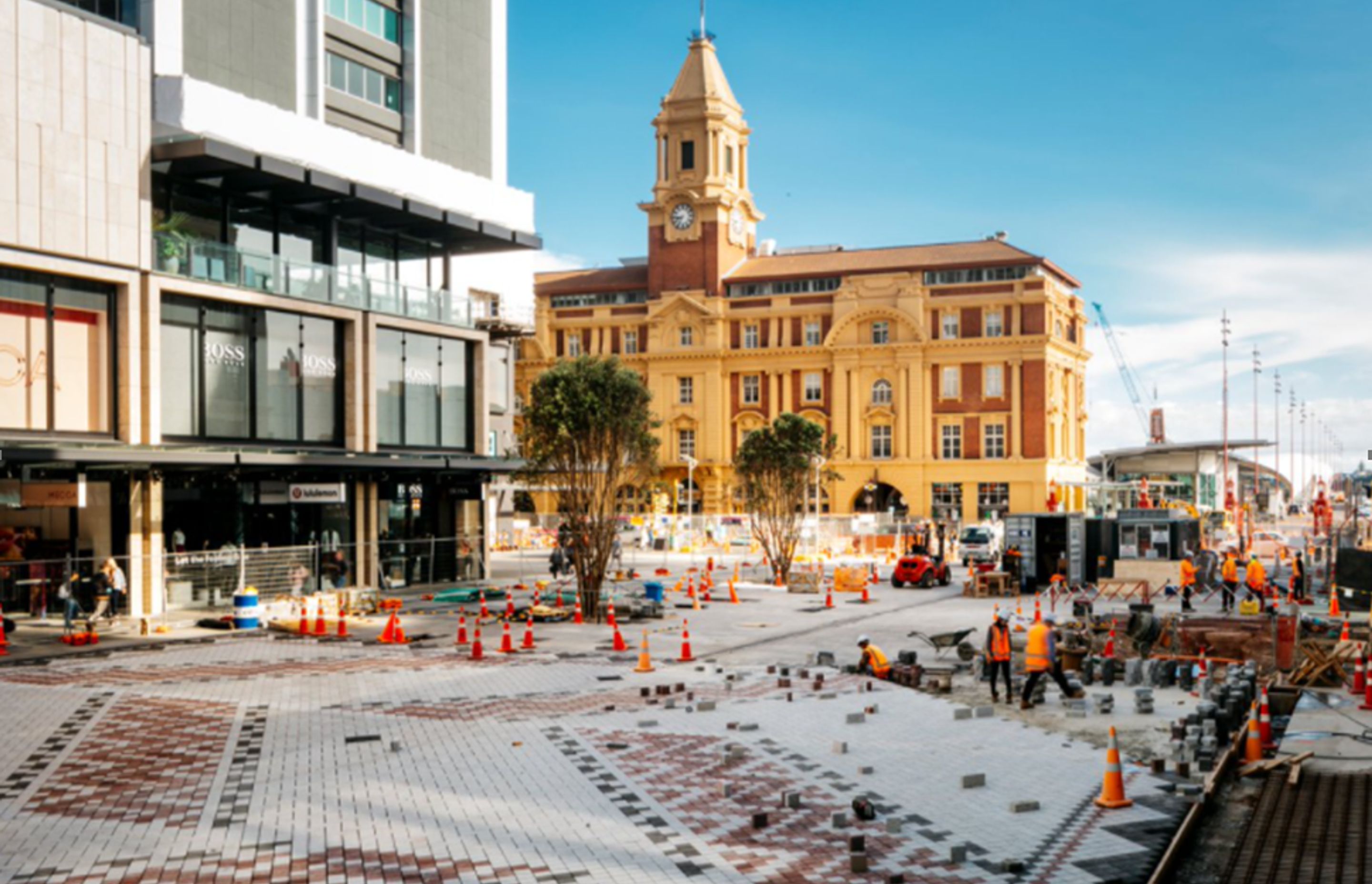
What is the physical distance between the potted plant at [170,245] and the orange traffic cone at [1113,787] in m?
28.0

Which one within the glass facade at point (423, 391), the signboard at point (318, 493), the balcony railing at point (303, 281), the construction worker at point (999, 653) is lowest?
the construction worker at point (999, 653)

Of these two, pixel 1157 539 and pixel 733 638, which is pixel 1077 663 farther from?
pixel 1157 539

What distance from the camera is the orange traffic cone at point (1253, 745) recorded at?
50.8 ft

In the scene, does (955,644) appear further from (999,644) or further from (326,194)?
(326,194)

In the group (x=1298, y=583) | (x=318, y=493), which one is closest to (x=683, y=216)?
(x=318, y=493)

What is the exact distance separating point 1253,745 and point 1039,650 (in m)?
3.85

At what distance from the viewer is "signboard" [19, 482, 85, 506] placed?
2973 centimetres

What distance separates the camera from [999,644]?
65.0 feet

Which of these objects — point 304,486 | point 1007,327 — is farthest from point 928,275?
point 304,486

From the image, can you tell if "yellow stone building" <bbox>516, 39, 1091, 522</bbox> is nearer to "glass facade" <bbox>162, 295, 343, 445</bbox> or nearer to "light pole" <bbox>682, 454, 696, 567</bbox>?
"light pole" <bbox>682, 454, 696, 567</bbox>

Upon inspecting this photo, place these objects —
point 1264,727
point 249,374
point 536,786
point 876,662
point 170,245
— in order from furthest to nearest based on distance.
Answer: point 249,374 < point 170,245 < point 876,662 < point 1264,727 < point 536,786

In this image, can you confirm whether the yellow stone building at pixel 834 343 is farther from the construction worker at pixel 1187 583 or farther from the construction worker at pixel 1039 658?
the construction worker at pixel 1039 658

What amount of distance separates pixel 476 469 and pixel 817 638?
16.8m

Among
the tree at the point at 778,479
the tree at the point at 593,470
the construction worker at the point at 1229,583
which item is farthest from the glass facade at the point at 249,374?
the construction worker at the point at 1229,583
